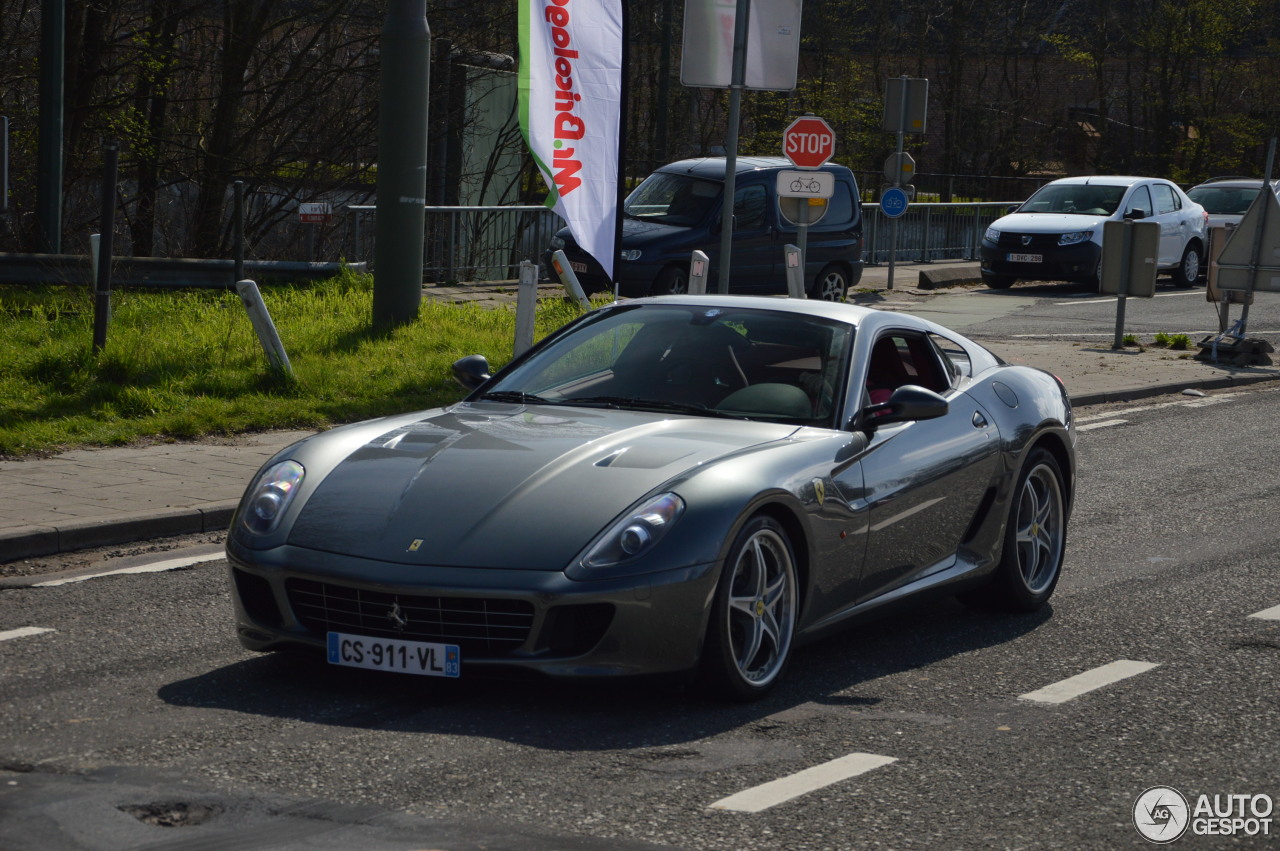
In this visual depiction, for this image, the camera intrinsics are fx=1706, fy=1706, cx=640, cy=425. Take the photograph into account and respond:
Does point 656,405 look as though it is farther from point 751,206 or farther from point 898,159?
point 898,159

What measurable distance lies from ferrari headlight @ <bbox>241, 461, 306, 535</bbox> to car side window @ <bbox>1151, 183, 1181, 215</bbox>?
951 inches

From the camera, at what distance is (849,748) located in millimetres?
5004

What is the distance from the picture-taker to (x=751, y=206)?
69.1 ft

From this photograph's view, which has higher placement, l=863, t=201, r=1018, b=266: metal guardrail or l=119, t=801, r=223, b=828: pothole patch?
l=863, t=201, r=1018, b=266: metal guardrail

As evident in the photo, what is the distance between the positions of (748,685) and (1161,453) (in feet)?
24.9

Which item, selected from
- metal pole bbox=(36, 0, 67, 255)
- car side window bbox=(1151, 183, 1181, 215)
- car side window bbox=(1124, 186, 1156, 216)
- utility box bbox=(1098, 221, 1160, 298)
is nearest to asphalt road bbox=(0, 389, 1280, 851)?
metal pole bbox=(36, 0, 67, 255)

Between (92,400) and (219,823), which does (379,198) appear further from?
(219,823)

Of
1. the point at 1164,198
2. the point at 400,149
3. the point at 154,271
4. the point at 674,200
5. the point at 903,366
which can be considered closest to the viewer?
the point at 903,366

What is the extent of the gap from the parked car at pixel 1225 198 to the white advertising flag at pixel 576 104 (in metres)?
19.2

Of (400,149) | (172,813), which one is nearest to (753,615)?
(172,813)

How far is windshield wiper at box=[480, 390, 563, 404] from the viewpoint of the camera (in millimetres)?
6523

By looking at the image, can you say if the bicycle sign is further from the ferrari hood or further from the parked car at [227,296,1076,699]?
the ferrari hood

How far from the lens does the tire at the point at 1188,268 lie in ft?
93.8

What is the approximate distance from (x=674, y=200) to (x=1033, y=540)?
13854 mm
